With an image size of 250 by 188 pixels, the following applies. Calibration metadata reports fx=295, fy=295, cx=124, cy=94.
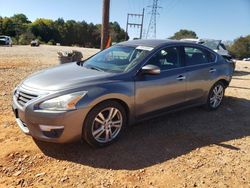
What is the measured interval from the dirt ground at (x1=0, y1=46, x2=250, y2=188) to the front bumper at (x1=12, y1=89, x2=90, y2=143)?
327 mm

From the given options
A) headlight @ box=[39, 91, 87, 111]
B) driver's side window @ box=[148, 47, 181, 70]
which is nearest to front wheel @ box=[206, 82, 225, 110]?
driver's side window @ box=[148, 47, 181, 70]

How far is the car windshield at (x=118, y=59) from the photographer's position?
4770mm

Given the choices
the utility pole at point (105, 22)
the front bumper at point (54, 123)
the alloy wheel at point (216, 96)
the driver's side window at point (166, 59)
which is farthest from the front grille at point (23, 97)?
the utility pole at point (105, 22)

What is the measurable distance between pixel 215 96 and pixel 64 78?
3604 mm

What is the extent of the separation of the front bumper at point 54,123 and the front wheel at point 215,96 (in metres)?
3.30

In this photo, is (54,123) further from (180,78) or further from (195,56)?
(195,56)

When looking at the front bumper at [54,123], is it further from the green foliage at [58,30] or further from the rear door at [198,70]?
the green foliage at [58,30]

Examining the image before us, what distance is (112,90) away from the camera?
4.20 meters

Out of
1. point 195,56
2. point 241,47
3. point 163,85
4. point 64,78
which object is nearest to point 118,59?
point 163,85

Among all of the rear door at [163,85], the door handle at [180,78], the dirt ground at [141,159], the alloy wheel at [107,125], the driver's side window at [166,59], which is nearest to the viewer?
the dirt ground at [141,159]

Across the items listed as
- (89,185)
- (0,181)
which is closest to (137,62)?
(89,185)

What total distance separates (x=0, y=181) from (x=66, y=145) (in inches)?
42.8

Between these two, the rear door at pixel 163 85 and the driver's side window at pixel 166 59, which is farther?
the driver's side window at pixel 166 59

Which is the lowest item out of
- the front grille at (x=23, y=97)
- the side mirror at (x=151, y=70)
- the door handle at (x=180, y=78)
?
the front grille at (x=23, y=97)
